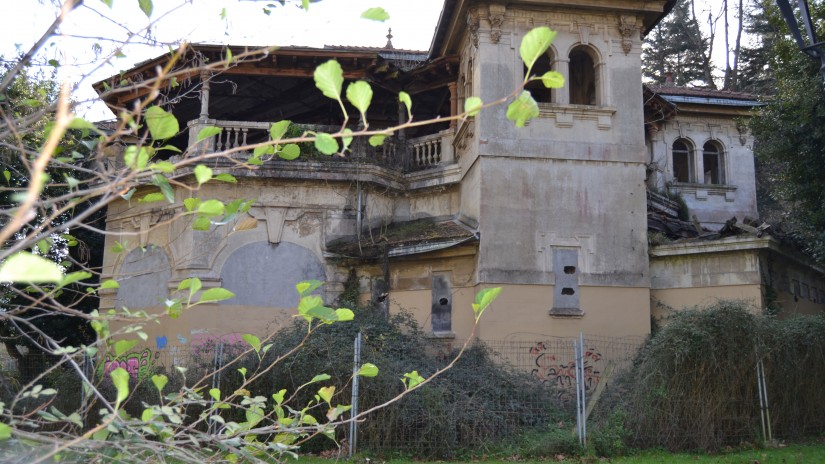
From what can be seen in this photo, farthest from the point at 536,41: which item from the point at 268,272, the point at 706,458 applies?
the point at 268,272

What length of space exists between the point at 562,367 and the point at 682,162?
36.3 ft

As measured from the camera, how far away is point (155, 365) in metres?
14.9

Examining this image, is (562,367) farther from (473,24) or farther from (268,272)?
(473,24)

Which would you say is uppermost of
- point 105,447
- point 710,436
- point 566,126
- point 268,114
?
point 268,114

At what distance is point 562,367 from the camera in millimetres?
14602

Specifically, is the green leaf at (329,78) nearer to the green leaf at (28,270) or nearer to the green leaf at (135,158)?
the green leaf at (135,158)

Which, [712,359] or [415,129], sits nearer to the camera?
[712,359]

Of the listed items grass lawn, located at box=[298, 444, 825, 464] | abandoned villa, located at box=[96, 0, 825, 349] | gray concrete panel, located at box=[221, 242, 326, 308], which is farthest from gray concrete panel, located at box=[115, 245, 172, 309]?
grass lawn, located at box=[298, 444, 825, 464]

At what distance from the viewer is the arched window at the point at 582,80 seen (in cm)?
1844

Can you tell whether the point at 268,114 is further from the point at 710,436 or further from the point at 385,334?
the point at 710,436

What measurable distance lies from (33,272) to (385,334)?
38.8ft

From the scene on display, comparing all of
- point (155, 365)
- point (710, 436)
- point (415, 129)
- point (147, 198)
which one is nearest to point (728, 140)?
point (415, 129)

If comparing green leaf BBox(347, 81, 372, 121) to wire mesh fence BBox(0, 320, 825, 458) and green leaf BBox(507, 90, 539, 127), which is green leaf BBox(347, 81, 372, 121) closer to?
green leaf BBox(507, 90, 539, 127)

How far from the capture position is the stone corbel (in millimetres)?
15906
